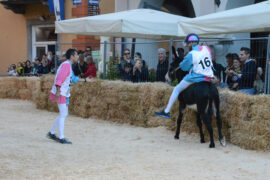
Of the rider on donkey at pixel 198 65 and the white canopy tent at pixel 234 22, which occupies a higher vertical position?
the white canopy tent at pixel 234 22

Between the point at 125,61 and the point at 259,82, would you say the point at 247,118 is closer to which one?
the point at 259,82

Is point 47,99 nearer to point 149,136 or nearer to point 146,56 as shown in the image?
point 146,56

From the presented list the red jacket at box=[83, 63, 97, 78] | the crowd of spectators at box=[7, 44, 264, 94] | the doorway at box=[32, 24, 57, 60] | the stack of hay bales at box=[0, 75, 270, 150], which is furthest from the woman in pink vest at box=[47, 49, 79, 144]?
the doorway at box=[32, 24, 57, 60]

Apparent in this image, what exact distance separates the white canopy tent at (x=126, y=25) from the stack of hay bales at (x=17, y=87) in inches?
153

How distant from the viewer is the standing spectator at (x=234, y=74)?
26.7 ft

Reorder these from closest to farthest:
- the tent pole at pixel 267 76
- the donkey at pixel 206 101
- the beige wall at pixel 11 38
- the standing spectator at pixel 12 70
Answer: the donkey at pixel 206 101 < the tent pole at pixel 267 76 < the standing spectator at pixel 12 70 < the beige wall at pixel 11 38

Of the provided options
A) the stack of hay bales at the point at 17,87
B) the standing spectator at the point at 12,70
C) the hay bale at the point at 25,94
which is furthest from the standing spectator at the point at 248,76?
the standing spectator at the point at 12,70

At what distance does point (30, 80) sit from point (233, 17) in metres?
9.17

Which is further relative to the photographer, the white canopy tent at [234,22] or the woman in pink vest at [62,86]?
the white canopy tent at [234,22]

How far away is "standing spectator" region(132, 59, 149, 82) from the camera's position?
32.5 feet

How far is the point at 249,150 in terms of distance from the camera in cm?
696

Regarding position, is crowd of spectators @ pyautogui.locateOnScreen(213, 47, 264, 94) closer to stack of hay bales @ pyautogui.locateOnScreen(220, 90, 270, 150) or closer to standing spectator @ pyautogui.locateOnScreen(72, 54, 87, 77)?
stack of hay bales @ pyautogui.locateOnScreen(220, 90, 270, 150)

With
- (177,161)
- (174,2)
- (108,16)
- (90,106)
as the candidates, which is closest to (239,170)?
(177,161)

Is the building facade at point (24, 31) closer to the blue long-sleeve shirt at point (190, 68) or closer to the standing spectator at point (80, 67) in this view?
the standing spectator at point (80, 67)
